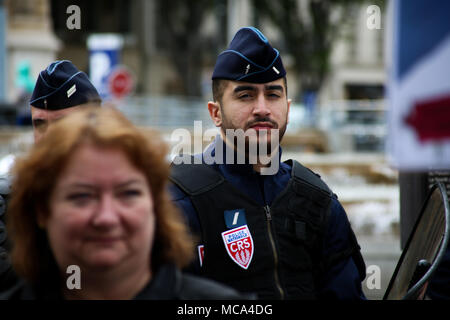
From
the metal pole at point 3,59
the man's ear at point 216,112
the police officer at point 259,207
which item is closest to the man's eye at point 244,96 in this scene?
the police officer at point 259,207

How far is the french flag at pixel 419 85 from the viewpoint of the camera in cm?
171

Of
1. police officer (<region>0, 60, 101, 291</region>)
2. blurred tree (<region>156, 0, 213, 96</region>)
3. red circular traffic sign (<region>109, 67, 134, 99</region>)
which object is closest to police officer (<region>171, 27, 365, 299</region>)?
police officer (<region>0, 60, 101, 291</region>)

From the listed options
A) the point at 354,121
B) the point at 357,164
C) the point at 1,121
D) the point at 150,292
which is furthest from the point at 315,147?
the point at 150,292

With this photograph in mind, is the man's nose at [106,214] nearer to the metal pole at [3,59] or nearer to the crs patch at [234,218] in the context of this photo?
the crs patch at [234,218]

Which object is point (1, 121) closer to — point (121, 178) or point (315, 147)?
point (315, 147)

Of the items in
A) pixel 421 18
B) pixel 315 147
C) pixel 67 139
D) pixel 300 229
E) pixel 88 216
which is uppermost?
pixel 421 18

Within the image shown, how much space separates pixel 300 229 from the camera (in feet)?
7.88

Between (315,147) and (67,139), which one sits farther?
(315,147)

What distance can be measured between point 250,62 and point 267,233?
0.66 meters

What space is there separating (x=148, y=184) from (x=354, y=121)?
677 inches

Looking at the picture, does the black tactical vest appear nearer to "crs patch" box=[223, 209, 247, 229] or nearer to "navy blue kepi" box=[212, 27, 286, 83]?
"crs patch" box=[223, 209, 247, 229]

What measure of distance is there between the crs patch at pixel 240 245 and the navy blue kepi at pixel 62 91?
921mm

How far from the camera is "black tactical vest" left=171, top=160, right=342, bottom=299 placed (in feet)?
7.64
